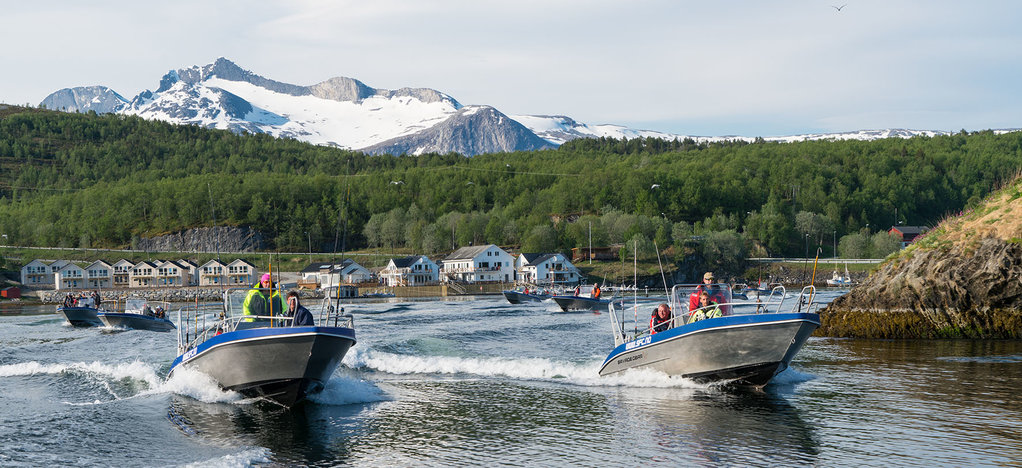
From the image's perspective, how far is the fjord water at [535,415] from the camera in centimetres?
1380

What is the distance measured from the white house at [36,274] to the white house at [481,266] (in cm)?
6748

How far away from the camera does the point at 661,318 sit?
20.4m

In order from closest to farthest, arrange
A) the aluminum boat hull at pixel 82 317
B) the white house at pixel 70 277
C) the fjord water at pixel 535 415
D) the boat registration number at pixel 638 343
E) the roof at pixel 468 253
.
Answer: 1. the fjord water at pixel 535 415
2. the boat registration number at pixel 638 343
3. the aluminum boat hull at pixel 82 317
4. the white house at pixel 70 277
5. the roof at pixel 468 253

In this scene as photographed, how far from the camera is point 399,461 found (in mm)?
13531

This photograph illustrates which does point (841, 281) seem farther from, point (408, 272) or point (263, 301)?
point (263, 301)

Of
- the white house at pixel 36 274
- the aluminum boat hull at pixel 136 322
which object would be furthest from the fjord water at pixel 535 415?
the white house at pixel 36 274

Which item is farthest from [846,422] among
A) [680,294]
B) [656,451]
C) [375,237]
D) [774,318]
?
[375,237]

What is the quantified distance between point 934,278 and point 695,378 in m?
13.7

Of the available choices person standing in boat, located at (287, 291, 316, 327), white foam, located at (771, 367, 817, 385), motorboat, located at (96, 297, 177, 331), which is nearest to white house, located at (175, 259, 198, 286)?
motorboat, located at (96, 297, 177, 331)

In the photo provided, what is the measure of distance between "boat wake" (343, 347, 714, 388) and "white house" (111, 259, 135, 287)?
468ft

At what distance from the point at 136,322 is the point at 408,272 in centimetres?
9568

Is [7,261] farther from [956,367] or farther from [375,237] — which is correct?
[956,367]

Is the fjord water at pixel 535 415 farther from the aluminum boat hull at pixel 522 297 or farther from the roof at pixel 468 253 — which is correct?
the roof at pixel 468 253

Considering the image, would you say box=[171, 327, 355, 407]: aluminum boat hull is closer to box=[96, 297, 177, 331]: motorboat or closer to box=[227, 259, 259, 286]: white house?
box=[96, 297, 177, 331]: motorboat
